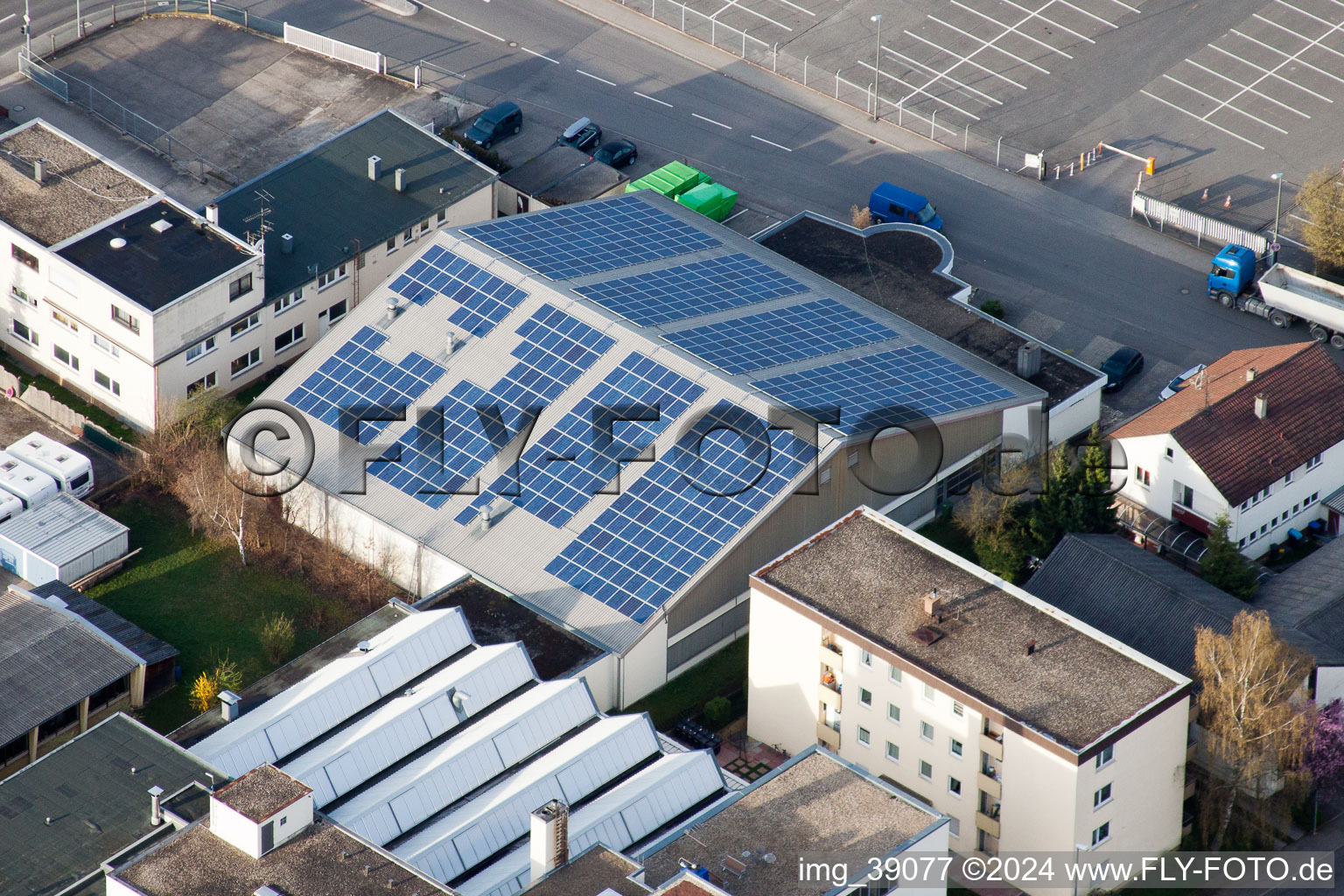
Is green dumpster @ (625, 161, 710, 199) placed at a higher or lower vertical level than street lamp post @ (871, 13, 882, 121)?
lower

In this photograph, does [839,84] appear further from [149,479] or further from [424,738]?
[424,738]

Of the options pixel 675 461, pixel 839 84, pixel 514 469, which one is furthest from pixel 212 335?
pixel 839 84

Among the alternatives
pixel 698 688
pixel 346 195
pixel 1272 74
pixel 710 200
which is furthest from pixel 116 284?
pixel 1272 74

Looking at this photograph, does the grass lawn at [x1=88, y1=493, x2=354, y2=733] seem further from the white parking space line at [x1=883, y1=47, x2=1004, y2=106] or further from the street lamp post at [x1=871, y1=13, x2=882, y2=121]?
the white parking space line at [x1=883, y1=47, x2=1004, y2=106]

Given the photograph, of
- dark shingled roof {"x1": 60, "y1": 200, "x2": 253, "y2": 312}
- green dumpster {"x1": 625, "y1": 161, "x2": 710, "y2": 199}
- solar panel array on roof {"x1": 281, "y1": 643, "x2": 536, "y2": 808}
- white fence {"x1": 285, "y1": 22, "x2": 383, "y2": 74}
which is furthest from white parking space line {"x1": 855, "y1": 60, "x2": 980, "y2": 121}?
solar panel array on roof {"x1": 281, "y1": 643, "x2": 536, "y2": 808}

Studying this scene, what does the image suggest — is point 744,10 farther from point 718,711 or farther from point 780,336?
point 718,711
